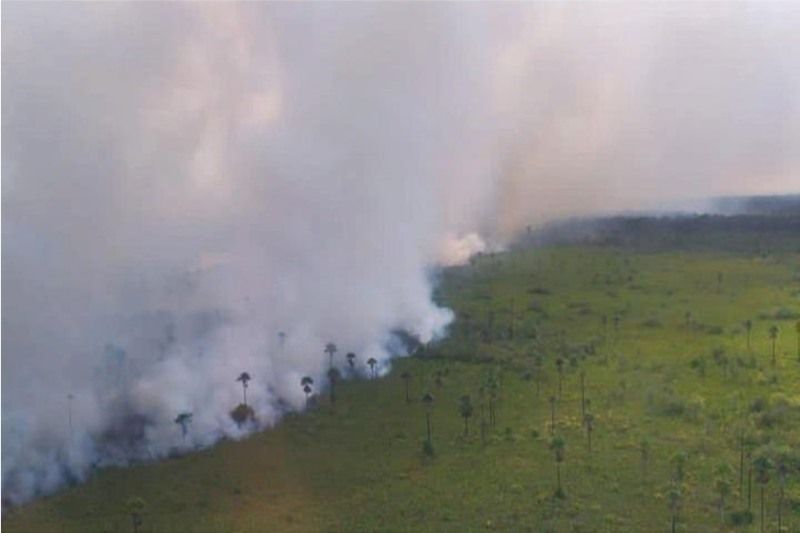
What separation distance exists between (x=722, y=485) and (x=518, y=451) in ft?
49.4

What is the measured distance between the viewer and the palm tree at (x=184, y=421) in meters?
72.2

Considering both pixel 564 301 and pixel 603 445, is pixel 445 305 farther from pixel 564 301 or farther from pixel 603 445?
pixel 603 445

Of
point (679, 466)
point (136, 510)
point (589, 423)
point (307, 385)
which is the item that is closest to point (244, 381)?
point (307, 385)

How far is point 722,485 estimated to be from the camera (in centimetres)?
5647

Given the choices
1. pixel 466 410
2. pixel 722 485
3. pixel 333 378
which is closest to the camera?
pixel 722 485

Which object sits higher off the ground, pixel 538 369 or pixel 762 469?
pixel 538 369

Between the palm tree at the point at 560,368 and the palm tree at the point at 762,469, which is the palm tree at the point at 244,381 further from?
the palm tree at the point at 762,469

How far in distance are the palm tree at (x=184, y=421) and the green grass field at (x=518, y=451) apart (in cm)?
362

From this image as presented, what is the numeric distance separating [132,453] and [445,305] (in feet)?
213

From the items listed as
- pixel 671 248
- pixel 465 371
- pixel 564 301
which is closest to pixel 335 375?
pixel 465 371

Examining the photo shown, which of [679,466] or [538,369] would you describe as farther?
[538,369]

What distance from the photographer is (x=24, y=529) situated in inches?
2242

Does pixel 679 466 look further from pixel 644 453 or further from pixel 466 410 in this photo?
pixel 466 410

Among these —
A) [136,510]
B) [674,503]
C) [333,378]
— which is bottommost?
[674,503]
